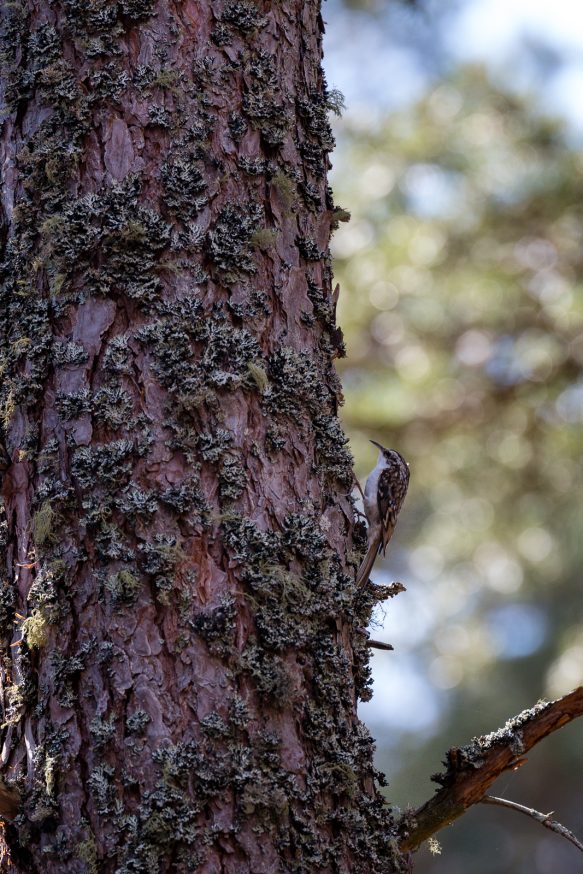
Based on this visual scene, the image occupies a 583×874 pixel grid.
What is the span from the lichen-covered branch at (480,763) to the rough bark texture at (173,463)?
0.11m

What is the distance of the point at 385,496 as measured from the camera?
10.6 ft

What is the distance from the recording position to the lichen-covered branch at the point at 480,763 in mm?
1503

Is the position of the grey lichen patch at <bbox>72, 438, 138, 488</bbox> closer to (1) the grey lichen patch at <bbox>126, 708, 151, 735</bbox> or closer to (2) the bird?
(1) the grey lichen patch at <bbox>126, 708, 151, 735</bbox>

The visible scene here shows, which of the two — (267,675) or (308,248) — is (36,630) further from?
(308,248)

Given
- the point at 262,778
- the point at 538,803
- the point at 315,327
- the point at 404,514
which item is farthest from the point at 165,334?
the point at 538,803

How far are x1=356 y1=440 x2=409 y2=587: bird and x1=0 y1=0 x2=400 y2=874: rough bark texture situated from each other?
1544mm

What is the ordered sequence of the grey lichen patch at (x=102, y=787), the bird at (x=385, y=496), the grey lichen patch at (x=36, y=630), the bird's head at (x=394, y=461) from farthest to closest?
the bird's head at (x=394, y=461), the bird at (x=385, y=496), the grey lichen patch at (x=36, y=630), the grey lichen patch at (x=102, y=787)

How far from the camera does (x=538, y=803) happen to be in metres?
6.62

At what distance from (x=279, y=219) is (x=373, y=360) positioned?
9.90 ft

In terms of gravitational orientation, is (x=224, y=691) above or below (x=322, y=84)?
below

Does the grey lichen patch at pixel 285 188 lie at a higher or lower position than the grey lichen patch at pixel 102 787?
higher

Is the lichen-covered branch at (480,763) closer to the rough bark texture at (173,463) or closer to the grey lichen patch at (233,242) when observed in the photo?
the rough bark texture at (173,463)

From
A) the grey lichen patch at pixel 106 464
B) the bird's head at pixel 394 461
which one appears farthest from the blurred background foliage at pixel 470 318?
the grey lichen patch at pixel 106 464

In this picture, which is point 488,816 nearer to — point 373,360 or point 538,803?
point 538,803
